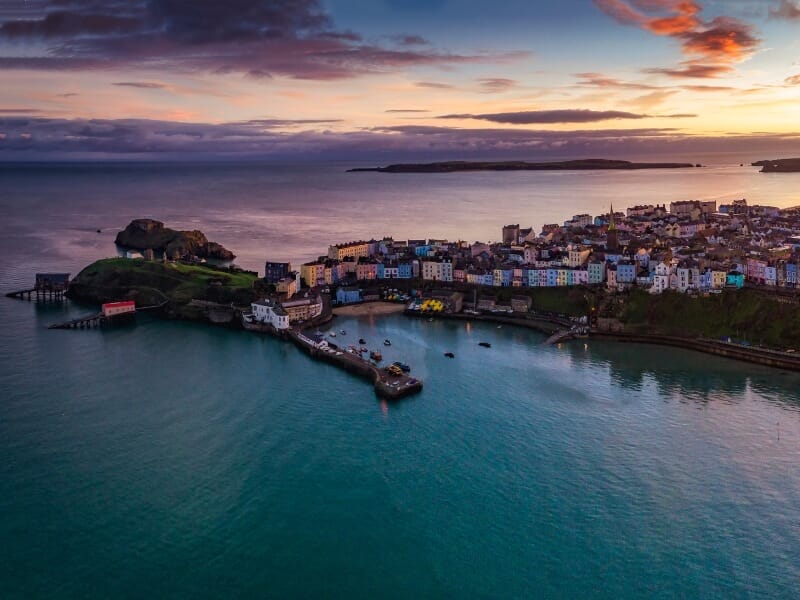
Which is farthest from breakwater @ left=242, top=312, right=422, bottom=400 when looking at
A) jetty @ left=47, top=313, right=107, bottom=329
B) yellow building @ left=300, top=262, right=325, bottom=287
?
jetty @ left=47, top=313, right=107, bottom=329

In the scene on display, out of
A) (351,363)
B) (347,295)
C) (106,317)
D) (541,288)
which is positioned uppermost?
(541,288)

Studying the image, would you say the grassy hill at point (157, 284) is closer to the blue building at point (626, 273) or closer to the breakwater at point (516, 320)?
the breakwater at point (516, 320)

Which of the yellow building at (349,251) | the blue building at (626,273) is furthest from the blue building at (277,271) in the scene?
the blue building at (626,273)

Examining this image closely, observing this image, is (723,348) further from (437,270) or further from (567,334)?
(437,270)

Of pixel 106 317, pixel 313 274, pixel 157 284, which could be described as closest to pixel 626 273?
pixel 313 274

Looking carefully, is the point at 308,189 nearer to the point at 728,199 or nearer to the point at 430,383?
the point at 728,199

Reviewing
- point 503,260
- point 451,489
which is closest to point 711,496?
point 451,489
